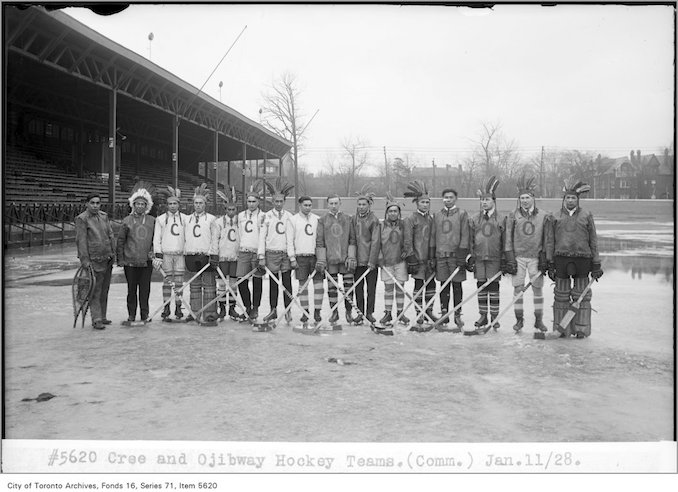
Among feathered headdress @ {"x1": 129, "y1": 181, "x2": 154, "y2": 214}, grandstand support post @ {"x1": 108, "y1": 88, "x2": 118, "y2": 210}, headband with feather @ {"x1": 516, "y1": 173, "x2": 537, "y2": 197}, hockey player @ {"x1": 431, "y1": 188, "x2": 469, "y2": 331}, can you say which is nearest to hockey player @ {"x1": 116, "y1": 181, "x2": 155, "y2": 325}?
feathered headdress @ {"x1": 129, "y1": 181, "x2": 154, "y2": 214}

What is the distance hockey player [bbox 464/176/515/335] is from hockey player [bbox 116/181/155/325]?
4.39 m

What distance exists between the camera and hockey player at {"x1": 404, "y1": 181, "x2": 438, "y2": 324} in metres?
7.13

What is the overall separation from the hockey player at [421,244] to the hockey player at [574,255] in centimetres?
149

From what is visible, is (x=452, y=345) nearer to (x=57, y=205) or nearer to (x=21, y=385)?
(x=21, y=385)

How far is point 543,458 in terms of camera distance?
3.80 m

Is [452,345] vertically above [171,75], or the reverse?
[171,75]

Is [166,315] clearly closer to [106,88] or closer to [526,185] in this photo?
[526,185]

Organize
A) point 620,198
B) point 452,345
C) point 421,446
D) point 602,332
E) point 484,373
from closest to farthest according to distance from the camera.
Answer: point 421,446 < point 484,373 < point 452,345 < point 602,332 < point 620,198

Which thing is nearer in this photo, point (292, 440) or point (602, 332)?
point (292, 440)

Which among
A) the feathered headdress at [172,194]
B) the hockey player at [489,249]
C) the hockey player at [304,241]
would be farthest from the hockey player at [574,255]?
the feathered headdress at [172,194]

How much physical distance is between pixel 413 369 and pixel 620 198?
875cm

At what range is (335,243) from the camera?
7.21 meters

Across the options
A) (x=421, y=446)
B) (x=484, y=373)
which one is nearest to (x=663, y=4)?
(x=484, y=373)

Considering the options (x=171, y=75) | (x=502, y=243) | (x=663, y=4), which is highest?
(x=171, y=75)
